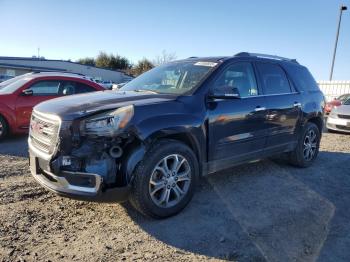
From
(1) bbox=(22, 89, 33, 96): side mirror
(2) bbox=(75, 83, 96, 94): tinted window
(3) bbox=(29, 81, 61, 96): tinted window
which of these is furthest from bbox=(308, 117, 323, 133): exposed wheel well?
(1) bbox=(22, 89, 33, 96): side mirror

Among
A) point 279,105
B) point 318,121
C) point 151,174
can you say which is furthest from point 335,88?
point 151,174

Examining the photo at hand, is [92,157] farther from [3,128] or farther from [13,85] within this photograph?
[13,85]

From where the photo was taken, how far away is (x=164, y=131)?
3.77 m

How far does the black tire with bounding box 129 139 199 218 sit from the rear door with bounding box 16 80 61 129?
5.47m

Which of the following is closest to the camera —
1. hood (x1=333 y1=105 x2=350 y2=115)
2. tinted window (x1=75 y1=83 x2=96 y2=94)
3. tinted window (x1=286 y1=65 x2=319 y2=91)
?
tinted window (x1=286 y1=65 x2=319 y2=91)

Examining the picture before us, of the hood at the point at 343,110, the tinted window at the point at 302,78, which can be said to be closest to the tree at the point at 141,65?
the hood at the point at 343,110

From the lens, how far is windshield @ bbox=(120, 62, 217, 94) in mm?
4508

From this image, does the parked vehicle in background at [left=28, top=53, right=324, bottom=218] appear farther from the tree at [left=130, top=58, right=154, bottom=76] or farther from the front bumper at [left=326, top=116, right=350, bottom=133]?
the tree at [left=130, top=58, right=154, bottom=76]

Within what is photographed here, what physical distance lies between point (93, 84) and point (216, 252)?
273 inches

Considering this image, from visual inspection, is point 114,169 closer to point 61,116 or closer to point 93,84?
point 61,116

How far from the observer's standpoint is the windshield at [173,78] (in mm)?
4508

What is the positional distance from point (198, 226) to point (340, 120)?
897 cm

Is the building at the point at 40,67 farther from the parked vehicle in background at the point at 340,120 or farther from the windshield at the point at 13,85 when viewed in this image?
the parked vehicle in background at the point at 340,120

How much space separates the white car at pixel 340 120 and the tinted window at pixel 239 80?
720 centimetres
